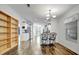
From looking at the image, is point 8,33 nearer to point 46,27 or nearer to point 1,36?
point 1,36

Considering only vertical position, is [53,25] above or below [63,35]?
above

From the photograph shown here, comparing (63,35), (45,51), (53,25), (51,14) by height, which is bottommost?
(45,51)

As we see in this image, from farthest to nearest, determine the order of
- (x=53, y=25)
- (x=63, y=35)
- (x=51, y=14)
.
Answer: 1. (x=51, y=14)
2. (x=53, y=25)
3. (x=63, y=35)

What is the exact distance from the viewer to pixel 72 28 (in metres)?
4.80

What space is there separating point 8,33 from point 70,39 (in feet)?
10.4

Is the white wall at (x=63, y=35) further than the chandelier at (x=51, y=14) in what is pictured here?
No

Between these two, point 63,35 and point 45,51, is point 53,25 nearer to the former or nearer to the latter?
point 63,35

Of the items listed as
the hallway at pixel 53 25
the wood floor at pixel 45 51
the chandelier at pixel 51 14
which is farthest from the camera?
the chandelier at pixel 51 14

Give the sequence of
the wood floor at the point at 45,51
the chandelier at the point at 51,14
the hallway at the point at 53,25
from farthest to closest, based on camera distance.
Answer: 1. the chandelier at the point at 51,14
2. the wood floor at the point at 45,51
3. the hallway at the point at 53,25

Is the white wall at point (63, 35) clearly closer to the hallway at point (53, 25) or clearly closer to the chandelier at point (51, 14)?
the hallway at point (53, 25)

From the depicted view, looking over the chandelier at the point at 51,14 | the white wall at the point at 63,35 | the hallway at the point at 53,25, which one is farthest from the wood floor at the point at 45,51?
the chandelier at the point at 51,14

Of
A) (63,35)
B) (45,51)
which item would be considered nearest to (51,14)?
(63,35)
